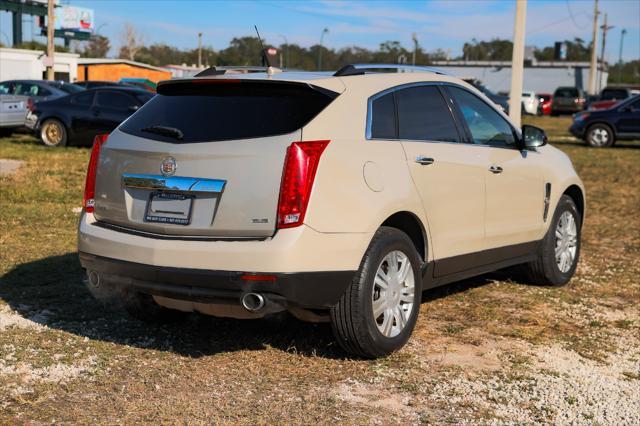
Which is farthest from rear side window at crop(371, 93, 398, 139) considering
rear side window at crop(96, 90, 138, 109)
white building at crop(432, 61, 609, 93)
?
white building at crop(432, 61, 609, 93)

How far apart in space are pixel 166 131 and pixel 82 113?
13.9 meters

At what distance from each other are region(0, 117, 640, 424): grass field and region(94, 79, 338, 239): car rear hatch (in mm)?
806

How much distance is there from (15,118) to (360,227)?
1647 cm

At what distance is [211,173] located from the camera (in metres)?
4.33

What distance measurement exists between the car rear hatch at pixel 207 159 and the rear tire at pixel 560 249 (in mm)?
2958

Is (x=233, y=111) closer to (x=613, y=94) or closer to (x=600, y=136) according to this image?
(x=600, y=136)

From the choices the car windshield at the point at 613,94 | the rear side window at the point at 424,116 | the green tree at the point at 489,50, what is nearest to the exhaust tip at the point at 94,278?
the rear side window at the point at 424,116

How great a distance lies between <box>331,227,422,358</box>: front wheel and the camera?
4.50 metres

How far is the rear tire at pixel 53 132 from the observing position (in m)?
17.9

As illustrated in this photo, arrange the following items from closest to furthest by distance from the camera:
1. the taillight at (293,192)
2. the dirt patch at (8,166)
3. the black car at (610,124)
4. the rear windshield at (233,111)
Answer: the taillight at (293,192) < the rear windshield at (233,111) < the dirt patch at (8,166) < the black car at (610,124)

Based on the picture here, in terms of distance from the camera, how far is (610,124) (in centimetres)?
2381

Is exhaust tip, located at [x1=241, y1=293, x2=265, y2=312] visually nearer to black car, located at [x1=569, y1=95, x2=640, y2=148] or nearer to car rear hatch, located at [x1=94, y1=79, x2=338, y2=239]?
car rear hatch, located at [x1=94, y1=79, x2=338, y2=239]

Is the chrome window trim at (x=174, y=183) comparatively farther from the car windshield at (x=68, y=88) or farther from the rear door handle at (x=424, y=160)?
the car windshield at (x=68, y=88)

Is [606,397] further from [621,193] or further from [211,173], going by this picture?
[621,193]
